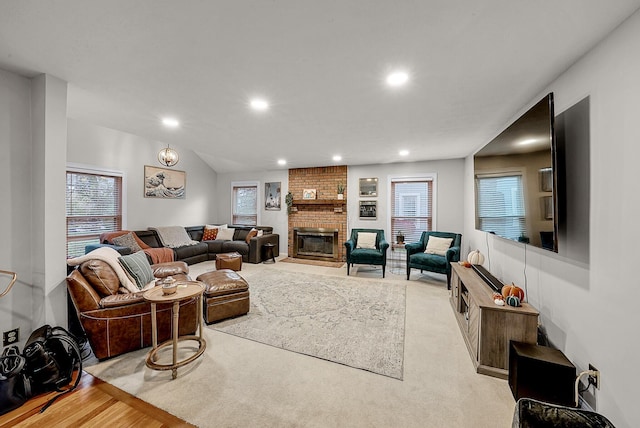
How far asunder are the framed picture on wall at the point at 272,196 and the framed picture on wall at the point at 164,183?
212 cm

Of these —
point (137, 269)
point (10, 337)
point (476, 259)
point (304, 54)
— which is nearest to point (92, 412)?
point (10, 337)

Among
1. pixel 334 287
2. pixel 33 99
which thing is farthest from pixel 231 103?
pixel 334 287

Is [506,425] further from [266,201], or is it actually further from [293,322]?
[266,201]

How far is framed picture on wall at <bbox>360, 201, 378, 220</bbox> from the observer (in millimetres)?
5801

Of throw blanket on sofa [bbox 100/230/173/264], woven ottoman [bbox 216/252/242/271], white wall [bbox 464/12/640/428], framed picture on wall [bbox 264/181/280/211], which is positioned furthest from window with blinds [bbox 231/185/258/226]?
white wall [bbox 464/12/640/428]

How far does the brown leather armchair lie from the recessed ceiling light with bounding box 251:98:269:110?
2.10 m

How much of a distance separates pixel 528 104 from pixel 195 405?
155 inches

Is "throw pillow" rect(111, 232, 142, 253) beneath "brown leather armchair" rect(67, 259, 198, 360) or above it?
above

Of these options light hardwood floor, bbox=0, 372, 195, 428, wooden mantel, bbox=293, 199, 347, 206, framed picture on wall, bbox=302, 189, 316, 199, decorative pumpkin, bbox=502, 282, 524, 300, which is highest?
framed picture on wall, bbox=302, 189, 316, 199

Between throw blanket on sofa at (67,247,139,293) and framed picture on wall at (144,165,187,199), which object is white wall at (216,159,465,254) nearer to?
framed picture on wall at (144,165,187,199)

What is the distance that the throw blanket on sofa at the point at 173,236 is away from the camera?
5314mm

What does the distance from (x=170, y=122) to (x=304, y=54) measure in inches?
93.4

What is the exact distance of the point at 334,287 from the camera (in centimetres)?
405

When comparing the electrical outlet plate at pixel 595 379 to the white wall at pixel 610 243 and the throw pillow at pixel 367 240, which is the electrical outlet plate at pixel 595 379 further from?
the throw pillow at pixel 367 240
